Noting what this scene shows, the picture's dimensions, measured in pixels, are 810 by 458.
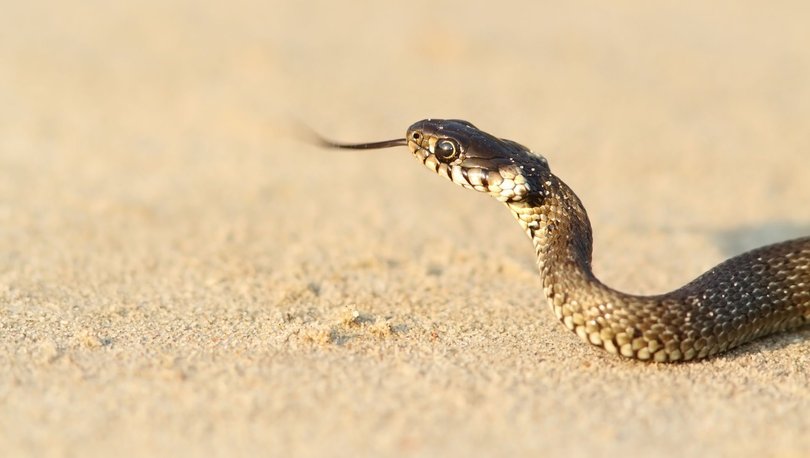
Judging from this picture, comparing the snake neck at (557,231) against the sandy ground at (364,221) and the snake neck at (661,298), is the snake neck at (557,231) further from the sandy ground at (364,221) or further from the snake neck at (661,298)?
the sandy ground at (364,221)

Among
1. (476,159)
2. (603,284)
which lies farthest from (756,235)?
(476,159)

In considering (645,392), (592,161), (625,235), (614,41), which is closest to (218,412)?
(645,392)

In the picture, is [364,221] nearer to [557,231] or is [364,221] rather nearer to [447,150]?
[447,150]

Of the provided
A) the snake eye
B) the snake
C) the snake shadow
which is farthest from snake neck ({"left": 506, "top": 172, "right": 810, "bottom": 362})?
the snake shadow

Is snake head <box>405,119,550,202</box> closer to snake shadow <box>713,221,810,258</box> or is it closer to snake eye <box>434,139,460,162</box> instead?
snake eye <box>434,139,460,162</box>

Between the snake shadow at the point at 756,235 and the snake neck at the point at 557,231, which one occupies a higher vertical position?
the snake shadow at the point at 756,235

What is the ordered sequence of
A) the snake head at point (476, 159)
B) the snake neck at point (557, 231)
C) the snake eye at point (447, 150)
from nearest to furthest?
1. the snake neck at point (557, 231)
2. the snake head at point (476, 159)
3. the snake eye at point (447, 150)

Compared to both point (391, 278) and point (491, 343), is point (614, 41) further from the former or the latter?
point (491, 343)

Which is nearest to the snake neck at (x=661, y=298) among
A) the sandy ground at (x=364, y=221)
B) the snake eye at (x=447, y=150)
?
the sandy ground at (x=364, y=221)
